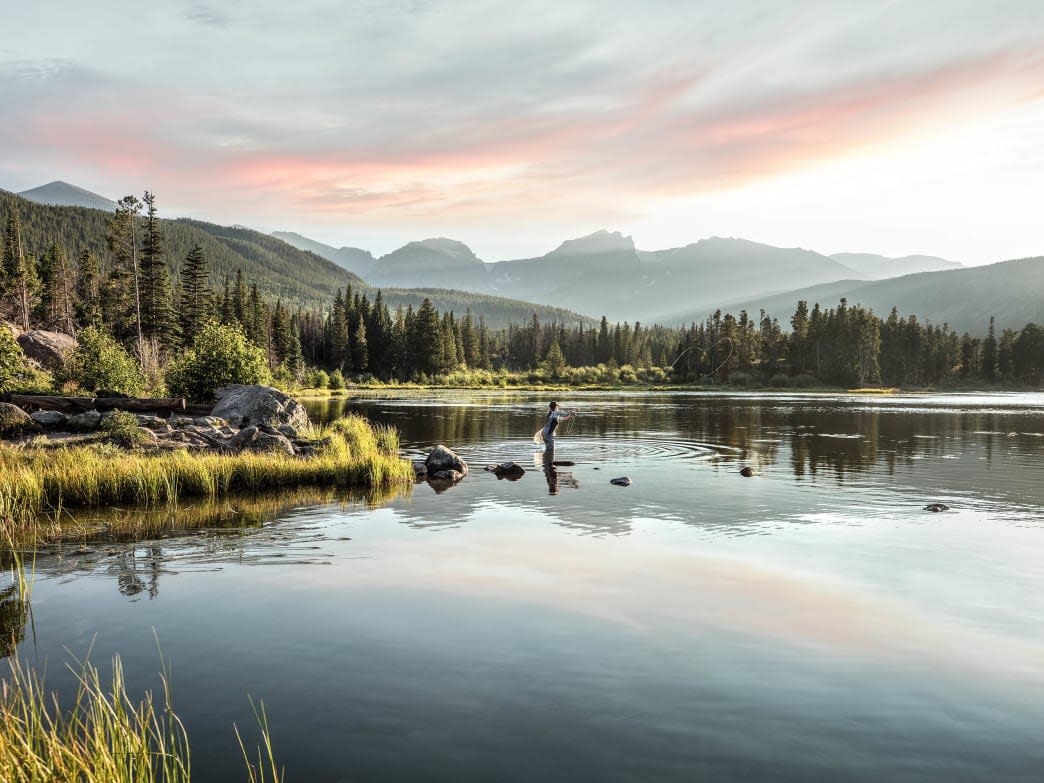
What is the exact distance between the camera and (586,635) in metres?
10.7

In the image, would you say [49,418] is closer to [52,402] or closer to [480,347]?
[52,402]

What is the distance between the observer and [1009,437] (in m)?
44.1

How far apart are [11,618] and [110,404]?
95.3 feet

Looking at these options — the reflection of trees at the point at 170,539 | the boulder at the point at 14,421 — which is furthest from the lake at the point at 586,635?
the boulder at the point at 14,421

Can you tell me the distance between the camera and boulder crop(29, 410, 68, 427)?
3172 centimetres

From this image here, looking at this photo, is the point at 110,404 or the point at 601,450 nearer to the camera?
the point at 110,404

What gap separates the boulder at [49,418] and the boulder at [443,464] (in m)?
18.4

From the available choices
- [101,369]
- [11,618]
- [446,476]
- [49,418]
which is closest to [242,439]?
[446,476]

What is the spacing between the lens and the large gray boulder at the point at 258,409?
36125mm

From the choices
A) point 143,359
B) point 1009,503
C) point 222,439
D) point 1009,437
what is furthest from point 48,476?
point 1009,437

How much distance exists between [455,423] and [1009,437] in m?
38.0

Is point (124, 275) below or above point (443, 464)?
above

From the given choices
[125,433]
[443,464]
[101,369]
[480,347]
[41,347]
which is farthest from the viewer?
[480,347]

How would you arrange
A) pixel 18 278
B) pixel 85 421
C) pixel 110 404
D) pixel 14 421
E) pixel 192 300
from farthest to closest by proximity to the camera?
pixel 18 278 → pixel 192 300 → pixel 110 404 → pixel 85 421 → pixel 14 421
